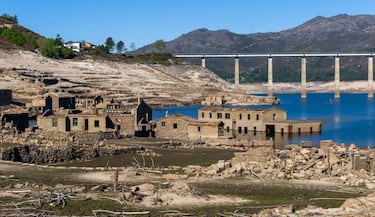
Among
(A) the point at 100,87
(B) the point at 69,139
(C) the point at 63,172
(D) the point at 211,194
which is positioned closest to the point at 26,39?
(A) the point at 100,87

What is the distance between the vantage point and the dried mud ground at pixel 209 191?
25.7 metres

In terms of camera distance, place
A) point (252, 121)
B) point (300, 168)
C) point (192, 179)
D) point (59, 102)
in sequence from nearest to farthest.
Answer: point (192, 179) < point (300, 168) < point (252, 121) < point (59, 102)

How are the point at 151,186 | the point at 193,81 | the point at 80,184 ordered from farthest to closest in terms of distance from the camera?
1. the point at 193,81
2. the point at 80,184
3. the point at 151,186

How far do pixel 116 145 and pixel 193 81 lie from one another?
10728cm

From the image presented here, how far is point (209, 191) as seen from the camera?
Answer: 95.7 feet

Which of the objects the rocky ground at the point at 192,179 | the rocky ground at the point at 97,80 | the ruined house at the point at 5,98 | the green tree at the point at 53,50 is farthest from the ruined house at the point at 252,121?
the green tree at the point at 53,50

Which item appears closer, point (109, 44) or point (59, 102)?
point (59, 102)

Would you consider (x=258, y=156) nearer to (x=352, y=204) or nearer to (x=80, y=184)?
(x=80, y=184)

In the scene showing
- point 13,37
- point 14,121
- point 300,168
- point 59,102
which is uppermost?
point 13,37

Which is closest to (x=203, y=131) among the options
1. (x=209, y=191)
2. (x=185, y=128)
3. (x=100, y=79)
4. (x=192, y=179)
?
(x=185, y=128)

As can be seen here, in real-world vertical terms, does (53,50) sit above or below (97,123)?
above

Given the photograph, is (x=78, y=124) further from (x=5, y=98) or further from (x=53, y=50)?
(x=53, y=50)

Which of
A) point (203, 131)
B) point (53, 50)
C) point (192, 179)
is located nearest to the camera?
point (192, 179)

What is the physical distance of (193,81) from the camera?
153500mm
